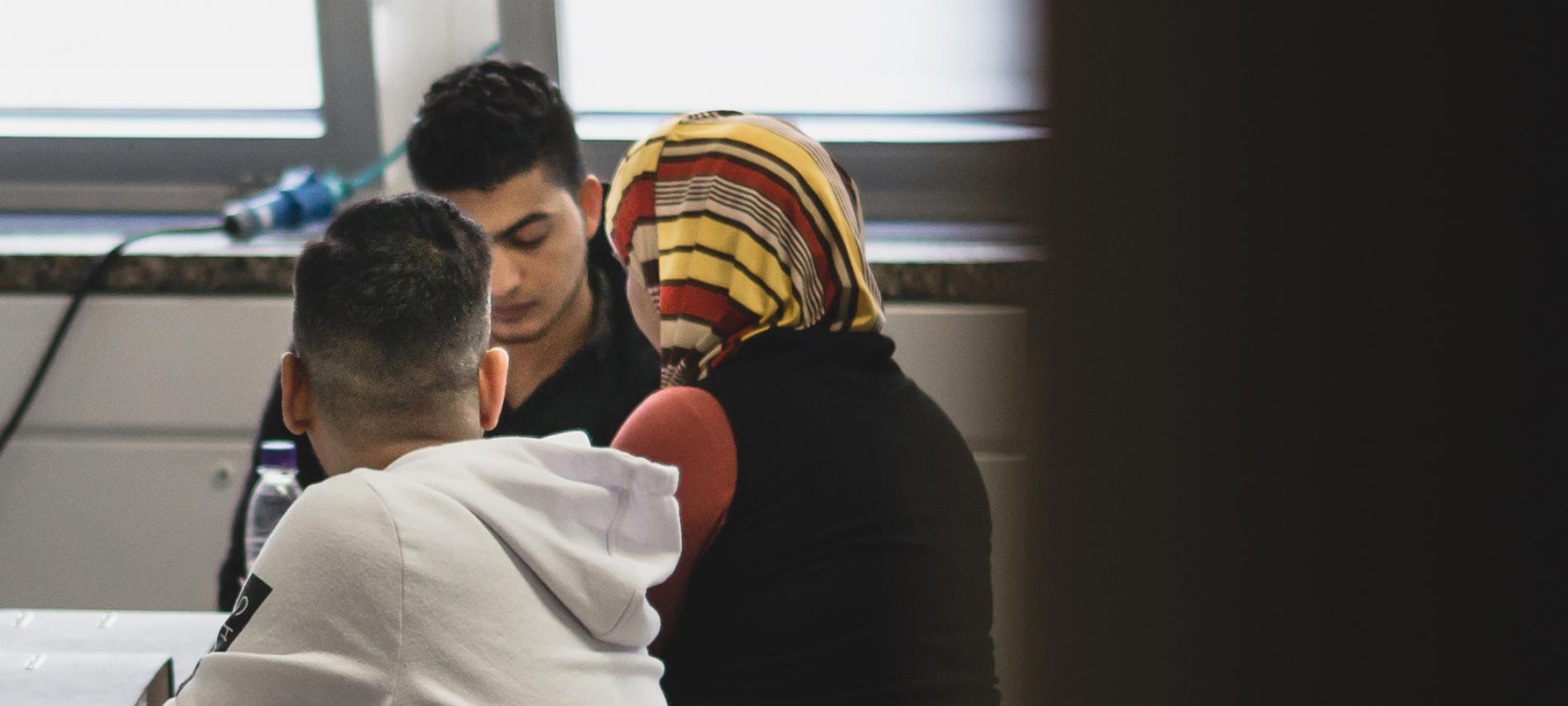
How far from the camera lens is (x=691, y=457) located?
1.11 m

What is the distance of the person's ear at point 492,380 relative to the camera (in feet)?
3.33

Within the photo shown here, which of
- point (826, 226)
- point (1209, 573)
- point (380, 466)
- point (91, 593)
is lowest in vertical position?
point (91, 593)

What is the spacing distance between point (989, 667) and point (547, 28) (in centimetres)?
157

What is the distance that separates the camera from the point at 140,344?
208 centimetres

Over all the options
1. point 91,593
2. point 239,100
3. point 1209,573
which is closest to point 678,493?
point 1209,573

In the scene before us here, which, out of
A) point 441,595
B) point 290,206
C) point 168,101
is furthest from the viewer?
point 168,101

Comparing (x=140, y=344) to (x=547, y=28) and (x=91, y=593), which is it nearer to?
(x=91, y=593)

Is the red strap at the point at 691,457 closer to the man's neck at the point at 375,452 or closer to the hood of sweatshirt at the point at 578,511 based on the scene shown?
the hood of sweatshirt at the point at 578,511

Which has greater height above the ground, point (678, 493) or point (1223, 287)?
point (1223, 287)

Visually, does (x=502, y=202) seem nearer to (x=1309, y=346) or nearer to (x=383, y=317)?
(x=383, y=317)

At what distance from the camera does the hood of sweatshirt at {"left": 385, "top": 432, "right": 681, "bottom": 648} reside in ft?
2.92

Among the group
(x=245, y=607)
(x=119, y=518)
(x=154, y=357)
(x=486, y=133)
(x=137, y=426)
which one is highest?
(x=486, y=133)

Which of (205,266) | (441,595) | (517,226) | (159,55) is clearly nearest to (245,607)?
(441,595)

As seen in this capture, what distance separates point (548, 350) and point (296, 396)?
67 centimetres
